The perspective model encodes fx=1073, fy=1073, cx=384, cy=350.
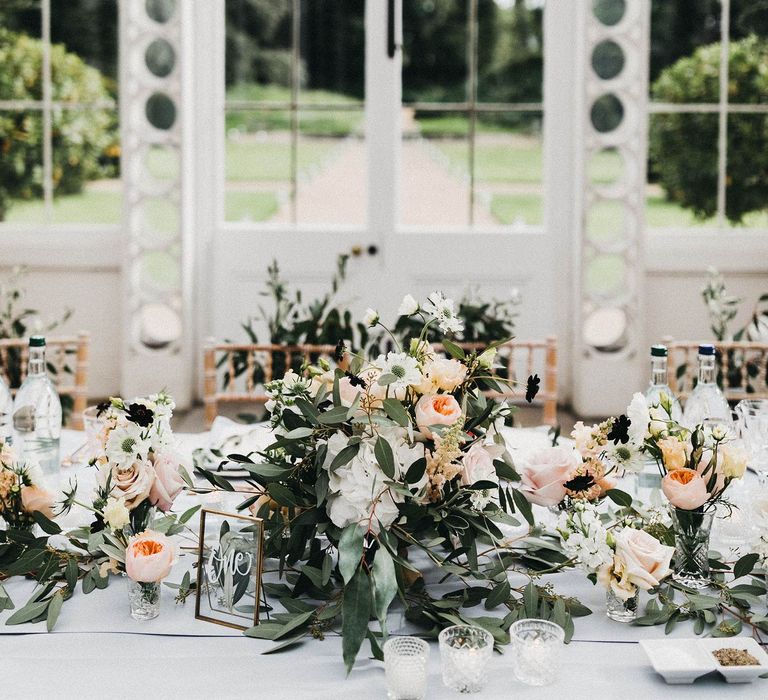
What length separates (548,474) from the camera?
1.63m

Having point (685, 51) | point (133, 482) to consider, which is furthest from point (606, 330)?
point (133, 482)

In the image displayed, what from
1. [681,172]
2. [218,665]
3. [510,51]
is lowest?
[218,665]

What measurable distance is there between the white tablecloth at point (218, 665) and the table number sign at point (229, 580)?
0.02 m

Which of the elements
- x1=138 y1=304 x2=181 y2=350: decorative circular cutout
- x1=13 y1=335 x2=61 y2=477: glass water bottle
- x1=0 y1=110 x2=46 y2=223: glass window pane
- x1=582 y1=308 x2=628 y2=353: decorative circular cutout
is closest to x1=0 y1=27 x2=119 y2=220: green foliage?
x1=0 y1=110 x2=46 y2=223: glass window pane

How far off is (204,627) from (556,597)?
472 millimetres

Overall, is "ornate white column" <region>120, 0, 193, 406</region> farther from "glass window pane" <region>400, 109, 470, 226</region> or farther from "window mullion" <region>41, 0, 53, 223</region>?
"glass window pane" <region>400, 109, 470, 226</region>

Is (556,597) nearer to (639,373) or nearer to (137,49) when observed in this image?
(639,373)

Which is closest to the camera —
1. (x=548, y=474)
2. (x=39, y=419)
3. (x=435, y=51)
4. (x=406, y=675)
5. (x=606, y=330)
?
(x=406, y=675)

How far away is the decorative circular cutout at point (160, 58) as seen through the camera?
471 centimetres

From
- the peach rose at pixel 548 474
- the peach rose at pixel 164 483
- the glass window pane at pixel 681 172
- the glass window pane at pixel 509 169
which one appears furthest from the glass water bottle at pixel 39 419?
the glass window pane at pixel 681 172

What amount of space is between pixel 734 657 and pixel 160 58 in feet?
13.3

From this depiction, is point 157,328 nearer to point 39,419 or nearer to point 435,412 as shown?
point 39,419

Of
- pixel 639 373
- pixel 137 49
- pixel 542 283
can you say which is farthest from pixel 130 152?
pixel 639 373

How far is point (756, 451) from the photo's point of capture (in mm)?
1837
